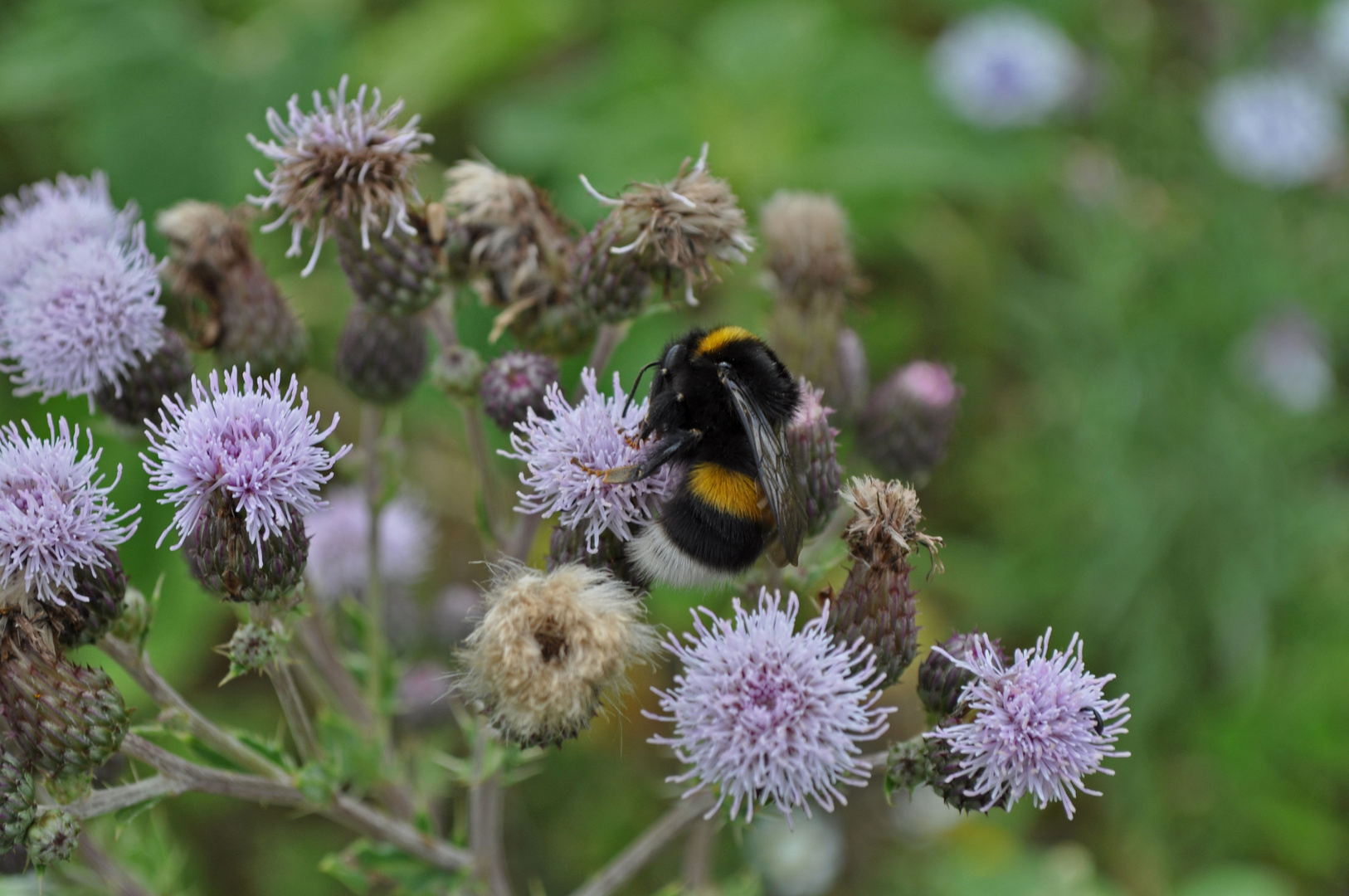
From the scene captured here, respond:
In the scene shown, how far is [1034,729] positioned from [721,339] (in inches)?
47.6

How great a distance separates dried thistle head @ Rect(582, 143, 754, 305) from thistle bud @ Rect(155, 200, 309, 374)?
1.17 meters

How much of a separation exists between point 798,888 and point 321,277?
171 inches

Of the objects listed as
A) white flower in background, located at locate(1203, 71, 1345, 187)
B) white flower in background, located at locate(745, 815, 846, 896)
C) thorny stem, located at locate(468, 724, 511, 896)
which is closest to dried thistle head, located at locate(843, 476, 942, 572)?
thorny stem, located at locate(468, 724, 511, 896)

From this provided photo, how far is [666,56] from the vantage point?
21.4 feet

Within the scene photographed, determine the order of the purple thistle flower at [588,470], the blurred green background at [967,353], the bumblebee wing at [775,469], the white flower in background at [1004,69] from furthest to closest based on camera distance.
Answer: the white flower in background at [1004,69]
the blurred green background at [967,353]
the purple thistle flower at [588,470]
the bumblebee wing at [775,469]

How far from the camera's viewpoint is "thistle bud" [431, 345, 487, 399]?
132 inches

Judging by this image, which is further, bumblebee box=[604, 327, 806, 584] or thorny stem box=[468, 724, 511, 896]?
thorny stem box=[468, 724, 511, 896]

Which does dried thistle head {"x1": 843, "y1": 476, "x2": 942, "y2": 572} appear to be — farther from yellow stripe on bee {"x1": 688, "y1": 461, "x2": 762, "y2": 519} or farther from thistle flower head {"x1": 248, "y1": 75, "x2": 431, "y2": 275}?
thistle flower head {"x1": 248, "y1": 75, "x2": 431, "y2": 275}

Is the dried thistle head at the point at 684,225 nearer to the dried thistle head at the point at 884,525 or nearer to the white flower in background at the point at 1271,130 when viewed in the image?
the dried thistle head at the point at 884,525

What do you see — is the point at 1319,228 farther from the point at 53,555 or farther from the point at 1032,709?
the point at 53,555

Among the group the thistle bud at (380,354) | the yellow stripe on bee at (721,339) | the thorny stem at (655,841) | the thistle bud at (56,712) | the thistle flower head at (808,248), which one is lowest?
the thistle bud at (56,712)

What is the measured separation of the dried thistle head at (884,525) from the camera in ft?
9.15

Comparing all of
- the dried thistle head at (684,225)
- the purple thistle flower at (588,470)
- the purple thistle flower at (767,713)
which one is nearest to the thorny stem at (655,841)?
the purple thistle flower at (767,713)

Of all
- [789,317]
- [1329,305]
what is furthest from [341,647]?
[1329,305]
